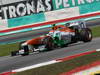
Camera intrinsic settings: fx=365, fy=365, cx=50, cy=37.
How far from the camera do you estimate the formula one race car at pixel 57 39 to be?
52.0ft

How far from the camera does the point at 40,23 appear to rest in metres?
24.3

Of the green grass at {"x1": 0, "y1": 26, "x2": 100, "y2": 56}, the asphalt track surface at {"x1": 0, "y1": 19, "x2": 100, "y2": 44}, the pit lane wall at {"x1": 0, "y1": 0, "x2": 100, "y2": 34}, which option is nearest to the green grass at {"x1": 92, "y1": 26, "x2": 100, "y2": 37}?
the green grass at {"x1": 0, "y1": 26, "x2": 100, "y2": 56}

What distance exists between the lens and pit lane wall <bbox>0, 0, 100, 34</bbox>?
24047 mm

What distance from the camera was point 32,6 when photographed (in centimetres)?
2473

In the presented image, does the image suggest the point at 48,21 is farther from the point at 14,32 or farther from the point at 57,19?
the point at 14,32

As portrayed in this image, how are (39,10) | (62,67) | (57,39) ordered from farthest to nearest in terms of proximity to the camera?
(39,10) → (57,39) → (62,67)

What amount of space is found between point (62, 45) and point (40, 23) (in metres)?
7.81

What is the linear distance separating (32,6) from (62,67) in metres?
14.0

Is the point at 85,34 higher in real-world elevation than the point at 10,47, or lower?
higher

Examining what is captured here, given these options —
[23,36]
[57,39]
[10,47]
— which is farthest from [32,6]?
[57,39]

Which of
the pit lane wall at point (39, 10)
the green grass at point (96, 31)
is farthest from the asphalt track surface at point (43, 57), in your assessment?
the pit lane wall at point (39, 10)

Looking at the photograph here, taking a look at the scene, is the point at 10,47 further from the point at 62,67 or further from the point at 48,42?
the point at 62,67

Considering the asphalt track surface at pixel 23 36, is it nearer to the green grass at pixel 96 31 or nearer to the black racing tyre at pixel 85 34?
the green grass at pixel 96 31

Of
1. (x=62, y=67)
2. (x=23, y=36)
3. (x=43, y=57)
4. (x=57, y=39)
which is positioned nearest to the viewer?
(x=62, y=67)
